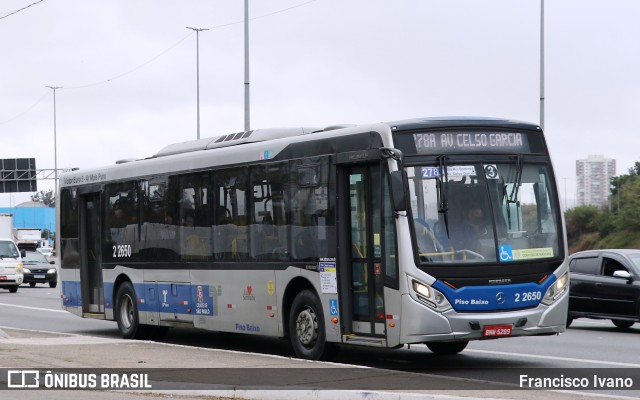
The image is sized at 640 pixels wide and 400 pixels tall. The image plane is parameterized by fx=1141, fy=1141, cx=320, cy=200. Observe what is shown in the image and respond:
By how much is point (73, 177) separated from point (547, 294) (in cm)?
1176

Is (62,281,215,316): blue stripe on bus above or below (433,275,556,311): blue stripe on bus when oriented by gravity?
below

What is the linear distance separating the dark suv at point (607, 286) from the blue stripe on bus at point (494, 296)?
23.1 ft

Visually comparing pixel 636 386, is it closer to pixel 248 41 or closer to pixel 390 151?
pixel 390 151

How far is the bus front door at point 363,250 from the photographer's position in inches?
559

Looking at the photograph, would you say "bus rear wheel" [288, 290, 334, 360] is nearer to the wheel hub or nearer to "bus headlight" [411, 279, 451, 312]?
the wheel hub

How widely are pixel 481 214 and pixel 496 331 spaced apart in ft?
4.67

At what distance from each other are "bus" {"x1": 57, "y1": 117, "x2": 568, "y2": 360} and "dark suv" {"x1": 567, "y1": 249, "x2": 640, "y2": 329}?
17.9 feet

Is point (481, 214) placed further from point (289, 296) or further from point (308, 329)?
point (289, 296)

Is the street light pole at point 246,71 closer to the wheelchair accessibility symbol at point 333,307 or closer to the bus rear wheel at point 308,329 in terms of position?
the bus rear wheel at point 308,329

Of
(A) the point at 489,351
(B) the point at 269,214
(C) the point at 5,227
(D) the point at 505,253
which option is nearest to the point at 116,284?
(B) the point at 269,214

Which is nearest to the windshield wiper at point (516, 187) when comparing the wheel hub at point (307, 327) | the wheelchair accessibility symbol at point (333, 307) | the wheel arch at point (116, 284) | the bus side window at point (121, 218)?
the wheelchair accessibility symbol at point (333, 307)

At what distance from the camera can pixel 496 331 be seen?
542 inches

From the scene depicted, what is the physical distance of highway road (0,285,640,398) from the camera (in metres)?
14.9

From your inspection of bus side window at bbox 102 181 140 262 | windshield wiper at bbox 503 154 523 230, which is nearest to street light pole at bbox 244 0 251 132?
bus side window at bbox 102 181 140 262
